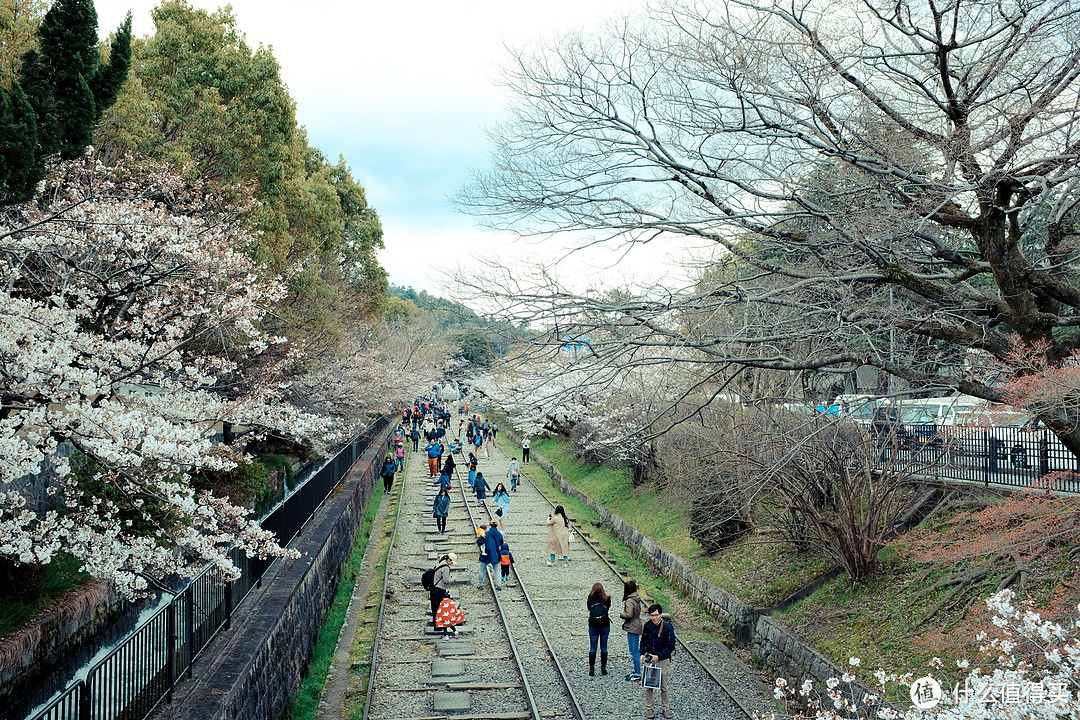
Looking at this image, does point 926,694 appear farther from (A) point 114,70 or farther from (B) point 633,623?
(A) point 114,70

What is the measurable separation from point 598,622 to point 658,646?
4.93 feet

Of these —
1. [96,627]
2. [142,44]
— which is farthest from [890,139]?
[142,44]

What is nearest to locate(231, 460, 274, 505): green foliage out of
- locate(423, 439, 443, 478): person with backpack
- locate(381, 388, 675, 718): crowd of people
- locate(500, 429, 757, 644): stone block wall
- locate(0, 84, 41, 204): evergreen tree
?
locate(381, 388, 675, 718): crowd of people

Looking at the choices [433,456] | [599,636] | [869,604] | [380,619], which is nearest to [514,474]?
[433,456]

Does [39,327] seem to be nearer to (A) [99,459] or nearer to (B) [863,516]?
(A) [99,459]

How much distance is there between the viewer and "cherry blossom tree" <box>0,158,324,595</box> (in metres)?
6.70

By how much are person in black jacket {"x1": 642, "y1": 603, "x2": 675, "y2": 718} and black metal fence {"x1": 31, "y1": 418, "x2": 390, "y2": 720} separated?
17.2 feet

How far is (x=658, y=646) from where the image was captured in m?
9.56

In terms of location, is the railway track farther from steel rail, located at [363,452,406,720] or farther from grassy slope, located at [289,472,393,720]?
grassy slope, located at [289,472,393,720]

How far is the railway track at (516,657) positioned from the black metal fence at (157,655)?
7.55ft

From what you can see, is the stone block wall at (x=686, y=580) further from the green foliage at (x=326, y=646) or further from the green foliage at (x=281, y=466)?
the green foliage at (x=281, y=466)

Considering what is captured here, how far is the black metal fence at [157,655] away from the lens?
18.7 feet

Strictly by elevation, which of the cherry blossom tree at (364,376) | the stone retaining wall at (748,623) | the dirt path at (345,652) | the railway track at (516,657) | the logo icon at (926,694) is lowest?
the dirt path at (345,652)

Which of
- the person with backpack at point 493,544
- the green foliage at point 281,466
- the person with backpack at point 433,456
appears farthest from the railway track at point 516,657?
the person with backpack at point 433,456
